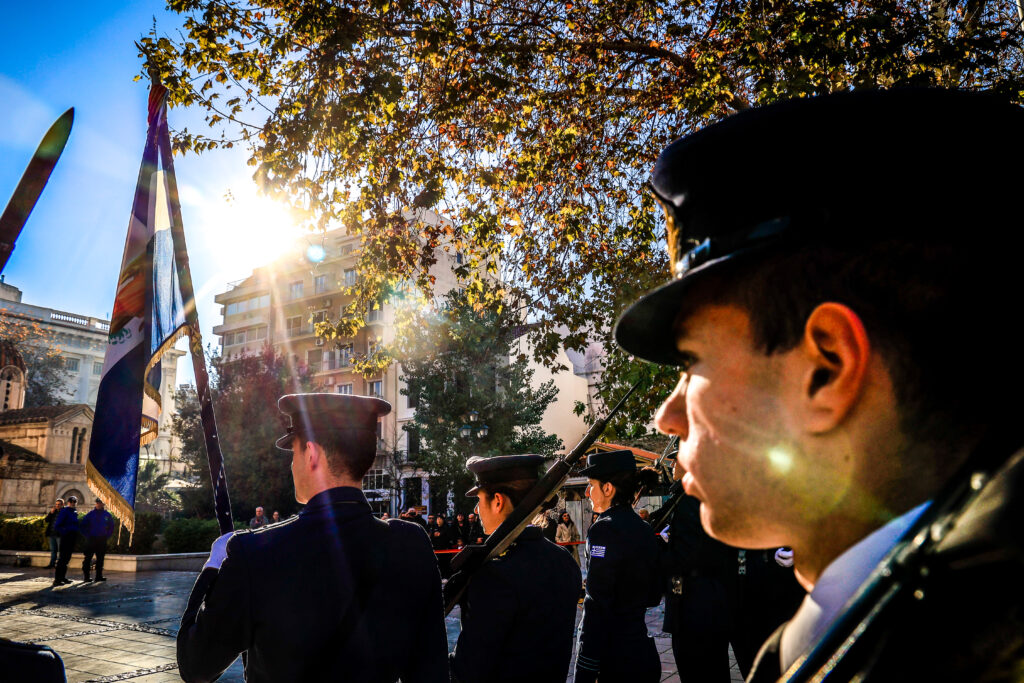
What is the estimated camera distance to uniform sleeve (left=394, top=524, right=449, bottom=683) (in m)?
2.77

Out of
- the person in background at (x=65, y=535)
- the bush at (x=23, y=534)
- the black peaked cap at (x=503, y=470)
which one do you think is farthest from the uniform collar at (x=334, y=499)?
the bush at (x=23, y=534)

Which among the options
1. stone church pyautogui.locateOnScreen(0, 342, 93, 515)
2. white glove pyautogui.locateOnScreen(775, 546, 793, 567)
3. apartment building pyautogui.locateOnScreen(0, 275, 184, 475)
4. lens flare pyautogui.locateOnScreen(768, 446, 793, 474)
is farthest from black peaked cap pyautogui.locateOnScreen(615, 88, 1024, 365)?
apartment building pyautogui.locateOnScreen(0, 275, 184, 475)

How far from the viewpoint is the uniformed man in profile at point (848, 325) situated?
717mm

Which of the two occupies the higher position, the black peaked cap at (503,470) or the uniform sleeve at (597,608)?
the black peaked cap at (503,470)

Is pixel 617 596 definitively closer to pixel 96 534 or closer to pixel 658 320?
pixel 658 320

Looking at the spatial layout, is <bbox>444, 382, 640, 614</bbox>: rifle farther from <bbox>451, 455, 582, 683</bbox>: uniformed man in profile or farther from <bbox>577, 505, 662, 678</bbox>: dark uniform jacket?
<bbox>577, 505, 662, 678</bbox>: dark uniform jacket

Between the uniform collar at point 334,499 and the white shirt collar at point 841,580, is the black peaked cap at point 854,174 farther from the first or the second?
the uniform collar at point 334,499

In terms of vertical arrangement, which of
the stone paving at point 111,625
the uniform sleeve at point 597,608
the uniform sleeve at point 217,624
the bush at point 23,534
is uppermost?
the uniform sleeve at point 217,624

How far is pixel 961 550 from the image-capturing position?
1.61 ft

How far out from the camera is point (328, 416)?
2.96 meters

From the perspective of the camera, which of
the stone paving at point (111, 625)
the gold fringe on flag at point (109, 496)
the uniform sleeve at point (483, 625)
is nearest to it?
the gold fringe on flag at point (109, 496)

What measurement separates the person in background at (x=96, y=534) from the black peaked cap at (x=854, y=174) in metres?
18.7

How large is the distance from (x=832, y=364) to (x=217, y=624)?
7.89 ft

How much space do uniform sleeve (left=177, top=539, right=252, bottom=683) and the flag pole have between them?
0.39 metres
